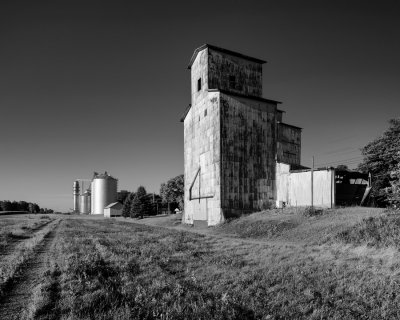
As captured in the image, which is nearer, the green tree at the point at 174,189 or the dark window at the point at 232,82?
the dark window at the point at 232,82

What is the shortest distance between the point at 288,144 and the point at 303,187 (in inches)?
279

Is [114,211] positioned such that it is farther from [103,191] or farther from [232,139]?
[232,139]

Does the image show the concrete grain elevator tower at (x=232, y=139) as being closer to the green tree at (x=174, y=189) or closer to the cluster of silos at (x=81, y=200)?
the green tree at (x=174, y=189)

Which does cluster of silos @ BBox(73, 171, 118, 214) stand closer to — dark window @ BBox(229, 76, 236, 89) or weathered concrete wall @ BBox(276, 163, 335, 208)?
dark window @ BBox(229, 76, 236, 89)

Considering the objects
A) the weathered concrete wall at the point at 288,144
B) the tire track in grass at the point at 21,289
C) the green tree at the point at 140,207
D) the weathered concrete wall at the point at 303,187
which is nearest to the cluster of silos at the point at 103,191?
the green tree at the point at 140,207

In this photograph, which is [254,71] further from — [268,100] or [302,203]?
[302,203]

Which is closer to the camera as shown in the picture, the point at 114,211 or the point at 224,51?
the point at 224,51

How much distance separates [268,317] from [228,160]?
2198cm

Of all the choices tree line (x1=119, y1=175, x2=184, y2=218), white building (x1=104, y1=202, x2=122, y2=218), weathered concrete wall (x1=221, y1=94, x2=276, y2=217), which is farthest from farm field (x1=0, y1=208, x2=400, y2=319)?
white building (x1=104, y1=202, x2=122, y2=218)

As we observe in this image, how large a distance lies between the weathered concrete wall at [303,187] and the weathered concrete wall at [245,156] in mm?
853

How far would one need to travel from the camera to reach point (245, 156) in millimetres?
28297

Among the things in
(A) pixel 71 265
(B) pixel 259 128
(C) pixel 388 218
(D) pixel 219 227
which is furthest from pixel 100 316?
(B) pixel 259 128

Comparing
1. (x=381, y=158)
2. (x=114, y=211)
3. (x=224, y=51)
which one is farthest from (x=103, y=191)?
(x=381, y=158)

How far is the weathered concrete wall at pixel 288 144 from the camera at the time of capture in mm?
30192
